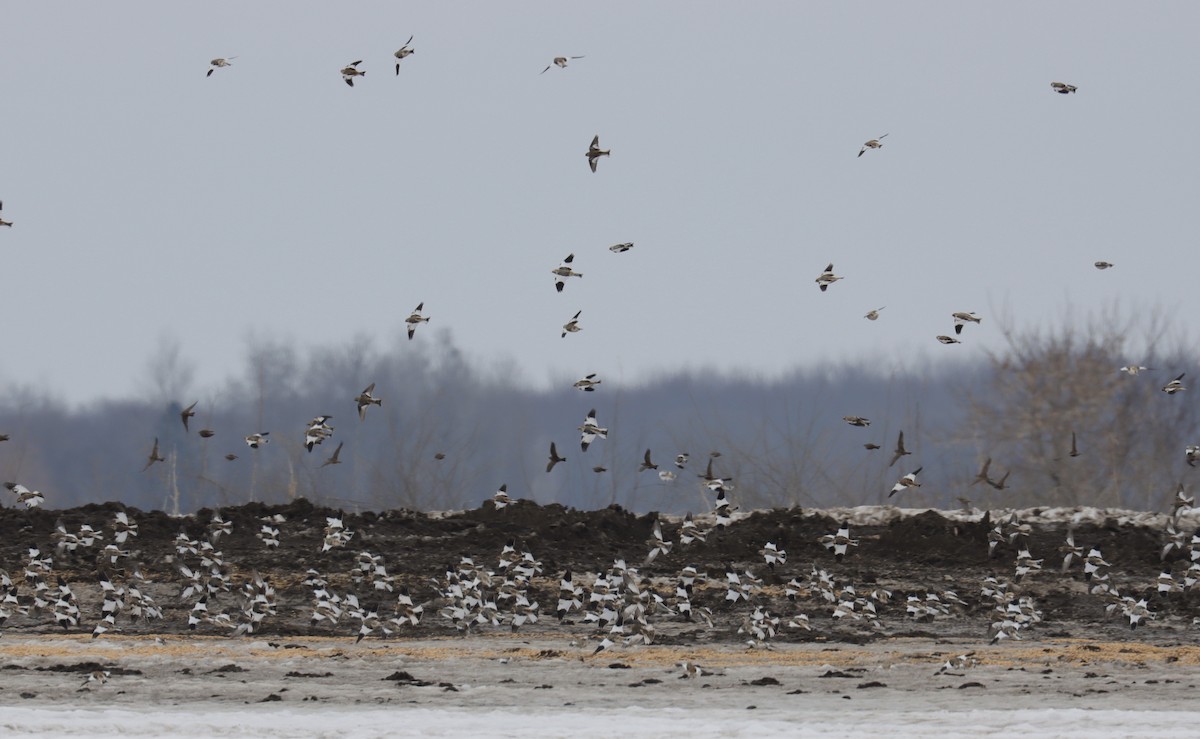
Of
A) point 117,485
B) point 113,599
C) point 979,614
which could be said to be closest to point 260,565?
point 113,599

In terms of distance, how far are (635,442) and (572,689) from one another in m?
62.0

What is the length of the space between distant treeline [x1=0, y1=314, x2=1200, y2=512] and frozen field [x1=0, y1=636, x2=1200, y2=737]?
10500 millimetres

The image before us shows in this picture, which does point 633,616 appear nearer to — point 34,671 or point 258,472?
point 34,671

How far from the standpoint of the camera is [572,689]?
14.1m

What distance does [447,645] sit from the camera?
18.2m

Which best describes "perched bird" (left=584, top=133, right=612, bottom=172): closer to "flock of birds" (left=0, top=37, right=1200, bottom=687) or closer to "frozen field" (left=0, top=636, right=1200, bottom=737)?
"flock of birds" (left=0, top=37, right=1200, bottom=687)

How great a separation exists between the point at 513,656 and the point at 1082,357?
3109 centimetres

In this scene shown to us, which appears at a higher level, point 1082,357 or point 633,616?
point 1082,357

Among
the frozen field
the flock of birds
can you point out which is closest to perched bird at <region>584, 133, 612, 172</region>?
the flock of birds

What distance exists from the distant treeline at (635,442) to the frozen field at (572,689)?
34.4 ft

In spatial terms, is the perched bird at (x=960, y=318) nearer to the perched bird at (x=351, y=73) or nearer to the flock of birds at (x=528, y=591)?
the flock of birds at (x=528, y=591)

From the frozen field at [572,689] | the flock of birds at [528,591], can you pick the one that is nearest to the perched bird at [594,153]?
the flock of birds at [528,591]

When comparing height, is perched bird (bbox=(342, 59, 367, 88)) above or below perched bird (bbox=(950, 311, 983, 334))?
above

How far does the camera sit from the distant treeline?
4391 cm
